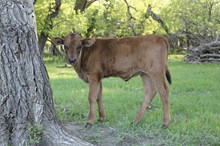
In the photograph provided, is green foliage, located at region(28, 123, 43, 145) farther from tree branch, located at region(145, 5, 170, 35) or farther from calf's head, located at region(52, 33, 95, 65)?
tree branch, located at region(145, 5, 170, 35)

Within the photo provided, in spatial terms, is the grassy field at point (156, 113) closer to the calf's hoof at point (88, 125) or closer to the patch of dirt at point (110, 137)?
the patch of dirt at point (110, 137)

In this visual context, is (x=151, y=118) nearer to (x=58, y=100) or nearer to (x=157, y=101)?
(x=157, y=101)

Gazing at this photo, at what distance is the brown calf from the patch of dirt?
356 mm

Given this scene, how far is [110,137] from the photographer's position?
6602mm

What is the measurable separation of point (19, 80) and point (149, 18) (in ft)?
93.3

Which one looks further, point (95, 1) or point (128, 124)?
point (95, 1)

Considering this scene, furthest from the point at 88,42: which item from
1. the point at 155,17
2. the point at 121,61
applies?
the point at 155,17

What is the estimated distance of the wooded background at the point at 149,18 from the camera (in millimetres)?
26289

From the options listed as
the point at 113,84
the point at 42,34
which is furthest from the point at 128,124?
the point at 42,34

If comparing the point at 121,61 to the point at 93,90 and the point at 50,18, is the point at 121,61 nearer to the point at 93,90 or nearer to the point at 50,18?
the point at 93,90

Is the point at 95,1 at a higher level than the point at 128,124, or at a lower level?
higher

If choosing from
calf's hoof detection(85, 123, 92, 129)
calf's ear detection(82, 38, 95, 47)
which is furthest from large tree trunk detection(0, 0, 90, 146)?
calf's ear detection(82, 38, 95, 47)

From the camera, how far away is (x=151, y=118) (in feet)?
25.7

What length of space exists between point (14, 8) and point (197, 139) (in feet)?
10.8
